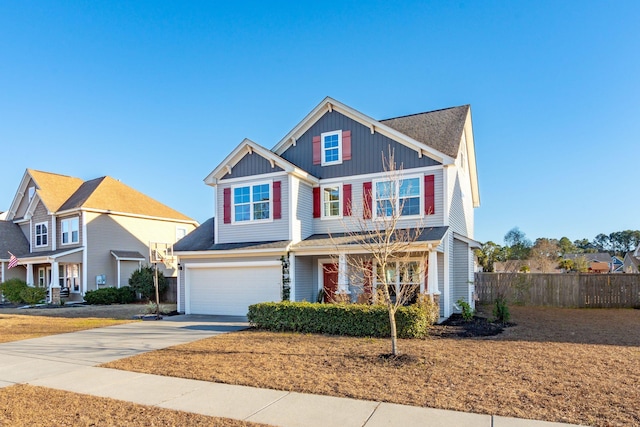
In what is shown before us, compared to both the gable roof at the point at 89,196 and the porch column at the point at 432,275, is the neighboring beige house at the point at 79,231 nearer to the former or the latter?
the gable roof at the point at 89,196

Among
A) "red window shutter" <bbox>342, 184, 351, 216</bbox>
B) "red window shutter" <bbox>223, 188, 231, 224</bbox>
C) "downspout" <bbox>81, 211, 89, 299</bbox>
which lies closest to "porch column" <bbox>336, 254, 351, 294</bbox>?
"red window shutter" <bbox>342, 184, 351, 216</bbox>

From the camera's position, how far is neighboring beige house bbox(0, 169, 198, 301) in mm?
24969

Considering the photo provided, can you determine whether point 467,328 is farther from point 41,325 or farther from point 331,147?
point 41,325

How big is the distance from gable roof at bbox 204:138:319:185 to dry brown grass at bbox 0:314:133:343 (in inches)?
260

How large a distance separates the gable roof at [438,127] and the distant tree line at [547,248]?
4997 mm

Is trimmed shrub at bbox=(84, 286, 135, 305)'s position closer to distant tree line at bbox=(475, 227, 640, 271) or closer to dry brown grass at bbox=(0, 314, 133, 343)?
dry brown grass at bbox=(0, 314, 133, 343)

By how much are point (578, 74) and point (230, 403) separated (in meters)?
16.6

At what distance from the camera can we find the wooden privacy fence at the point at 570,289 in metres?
18.2

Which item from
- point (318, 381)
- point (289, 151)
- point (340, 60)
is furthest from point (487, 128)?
point (318, 381)

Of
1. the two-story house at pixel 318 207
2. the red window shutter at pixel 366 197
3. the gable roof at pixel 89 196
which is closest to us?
the two-story house at pixel 318 207

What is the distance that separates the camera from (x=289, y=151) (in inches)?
706

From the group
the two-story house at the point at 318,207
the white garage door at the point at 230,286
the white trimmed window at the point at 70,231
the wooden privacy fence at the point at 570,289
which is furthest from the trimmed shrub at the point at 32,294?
the wooden privacy fence at the point at 570,289

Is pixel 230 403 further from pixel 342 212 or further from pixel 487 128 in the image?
pixel 487 128

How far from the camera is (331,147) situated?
55.9 ft
